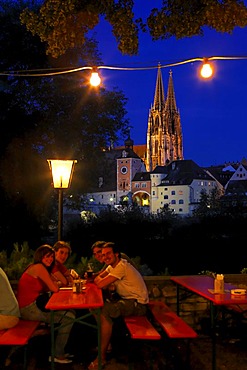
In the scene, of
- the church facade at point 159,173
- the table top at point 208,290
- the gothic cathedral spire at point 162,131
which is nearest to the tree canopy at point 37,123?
the table top at point 208,290

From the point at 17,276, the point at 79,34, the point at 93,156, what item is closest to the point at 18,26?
the point at 93,156

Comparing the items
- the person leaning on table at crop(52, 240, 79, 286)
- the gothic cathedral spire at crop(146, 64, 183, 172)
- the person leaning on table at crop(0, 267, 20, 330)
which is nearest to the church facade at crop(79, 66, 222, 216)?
the gothic cathedral spire at crop(146, 64, 183, 172)

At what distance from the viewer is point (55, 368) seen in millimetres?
5547

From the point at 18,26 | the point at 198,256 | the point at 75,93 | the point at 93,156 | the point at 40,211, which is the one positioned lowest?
A: the point at 198,256

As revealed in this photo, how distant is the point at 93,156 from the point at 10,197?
13.9 feet

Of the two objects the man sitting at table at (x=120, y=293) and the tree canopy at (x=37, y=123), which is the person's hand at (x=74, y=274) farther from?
the tree canopy at (x=37, y=123)

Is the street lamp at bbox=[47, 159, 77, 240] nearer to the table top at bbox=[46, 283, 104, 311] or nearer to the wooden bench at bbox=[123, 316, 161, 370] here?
the table top at bbox=[46, 283, 104, 311]

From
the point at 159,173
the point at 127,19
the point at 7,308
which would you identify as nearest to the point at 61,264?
the point at 7,308

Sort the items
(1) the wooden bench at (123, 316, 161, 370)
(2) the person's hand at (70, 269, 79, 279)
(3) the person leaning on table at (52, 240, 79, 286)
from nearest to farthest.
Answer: (1) the wooden bench at (123, 316, 161, 370)
(3) the person leaning on table at (52, 240, 79, 286)
(2) the person's hand at (70, 269, 79, 279)

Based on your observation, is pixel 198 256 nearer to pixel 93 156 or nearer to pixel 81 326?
pixel 93 156

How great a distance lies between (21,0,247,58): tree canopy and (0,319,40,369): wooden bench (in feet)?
13.2

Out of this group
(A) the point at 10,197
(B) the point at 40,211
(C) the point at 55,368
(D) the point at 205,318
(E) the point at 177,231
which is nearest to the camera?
(C) the point at 55,368

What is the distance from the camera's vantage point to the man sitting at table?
18.6 ft

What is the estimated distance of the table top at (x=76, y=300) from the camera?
4823 millimetres
